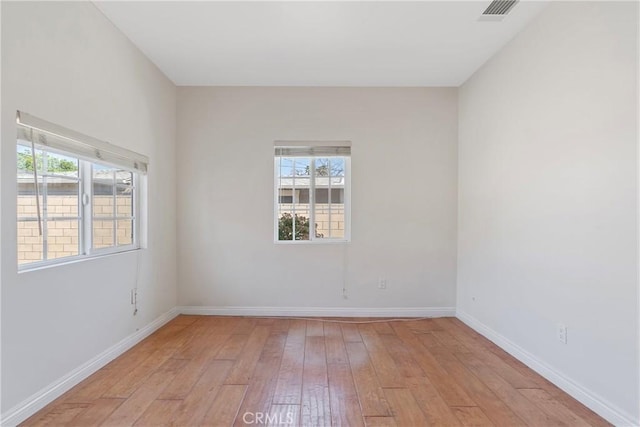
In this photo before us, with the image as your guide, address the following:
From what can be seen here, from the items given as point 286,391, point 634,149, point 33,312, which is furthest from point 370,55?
point 33,312

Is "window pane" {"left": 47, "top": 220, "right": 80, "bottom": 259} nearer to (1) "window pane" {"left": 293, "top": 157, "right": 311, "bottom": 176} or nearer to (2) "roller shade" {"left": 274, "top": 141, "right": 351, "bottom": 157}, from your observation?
(2) "roller shade" {"left": 274, "top": 141, "right": 351, "bottom": 157}

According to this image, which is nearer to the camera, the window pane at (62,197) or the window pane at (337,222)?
the window pane at (62,197)

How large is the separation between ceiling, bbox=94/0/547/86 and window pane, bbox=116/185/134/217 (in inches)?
50.1

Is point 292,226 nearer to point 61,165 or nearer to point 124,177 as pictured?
point 124,177

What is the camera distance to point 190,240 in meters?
3.87

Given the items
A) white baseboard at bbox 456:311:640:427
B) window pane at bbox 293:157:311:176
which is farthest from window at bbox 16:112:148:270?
white baseboard at bbox 456:311:640:427

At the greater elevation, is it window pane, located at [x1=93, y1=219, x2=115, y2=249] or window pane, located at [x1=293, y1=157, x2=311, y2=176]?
window pane, located at [x1=293, y1=157, x2=311, y2=176]

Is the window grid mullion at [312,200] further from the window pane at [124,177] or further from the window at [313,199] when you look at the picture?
the window pane at [124,177]

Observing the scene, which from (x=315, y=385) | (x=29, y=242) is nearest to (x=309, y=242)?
(x=315, y=385)

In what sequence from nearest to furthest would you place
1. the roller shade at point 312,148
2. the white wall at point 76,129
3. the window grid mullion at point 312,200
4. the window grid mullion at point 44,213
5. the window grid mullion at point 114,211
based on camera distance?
1. the white wall at point 76,129
2. the window grid mullion at point 44,213
3. the window grid mullion at point 114,211
4. the roller shade at point 312,148
5. the window grid mullion at point 312,200

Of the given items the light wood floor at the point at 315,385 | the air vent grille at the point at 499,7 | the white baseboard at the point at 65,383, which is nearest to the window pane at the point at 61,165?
the white baseboard at the point at 65,383

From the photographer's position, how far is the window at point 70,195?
194 cm

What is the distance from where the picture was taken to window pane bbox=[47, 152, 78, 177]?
218 centimetres

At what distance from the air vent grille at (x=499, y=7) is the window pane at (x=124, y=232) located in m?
3.35
